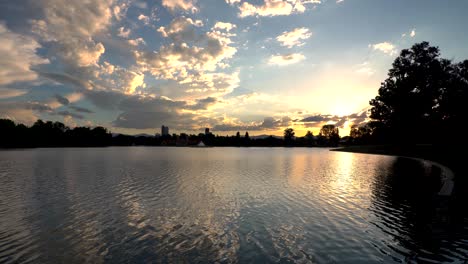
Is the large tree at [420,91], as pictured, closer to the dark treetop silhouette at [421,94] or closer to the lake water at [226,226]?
the dark treetop silhouette at [421,94]

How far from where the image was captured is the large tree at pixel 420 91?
80188 millimetres

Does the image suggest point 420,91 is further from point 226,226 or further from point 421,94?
point 226,226

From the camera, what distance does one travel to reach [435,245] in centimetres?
1420

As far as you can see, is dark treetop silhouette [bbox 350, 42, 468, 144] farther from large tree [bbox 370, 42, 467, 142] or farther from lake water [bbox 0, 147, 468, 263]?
lake water [bbox 0, 147, 468, 263]

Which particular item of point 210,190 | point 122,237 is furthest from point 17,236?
point 210,190

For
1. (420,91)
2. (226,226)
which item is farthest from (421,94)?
(226,226)

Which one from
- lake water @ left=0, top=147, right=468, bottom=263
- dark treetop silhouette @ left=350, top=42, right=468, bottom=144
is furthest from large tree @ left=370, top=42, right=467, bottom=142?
lake water @ left=0, top=147, right=468, bottom=263

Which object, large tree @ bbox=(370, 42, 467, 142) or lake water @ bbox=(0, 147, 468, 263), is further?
large tree @ bbox=(370, 42, 467, 142)

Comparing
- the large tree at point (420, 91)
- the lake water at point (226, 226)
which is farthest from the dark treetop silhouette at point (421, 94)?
the lake water at point (226, 226)

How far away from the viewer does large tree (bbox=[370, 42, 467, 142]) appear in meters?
80.2

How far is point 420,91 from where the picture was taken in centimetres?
8281

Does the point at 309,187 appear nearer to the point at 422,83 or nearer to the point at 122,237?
the point at 122,237

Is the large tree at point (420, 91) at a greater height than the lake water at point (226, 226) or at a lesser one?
greater

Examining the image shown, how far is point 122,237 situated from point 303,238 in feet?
33.8
